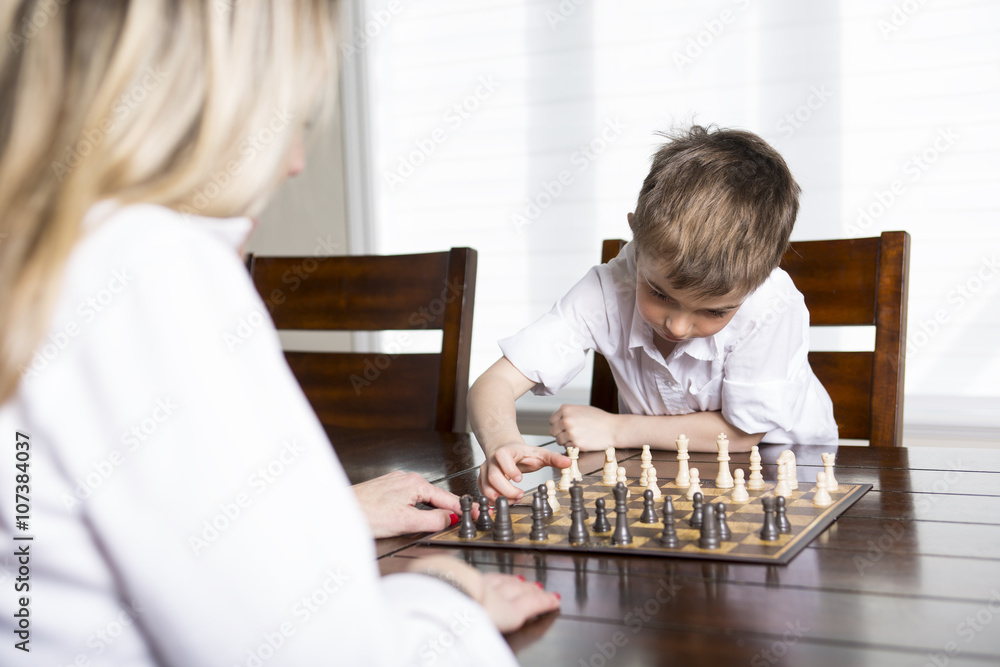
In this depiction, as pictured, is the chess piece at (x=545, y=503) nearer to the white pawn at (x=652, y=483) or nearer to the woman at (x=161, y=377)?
the white pawn at (x=652, y=483)

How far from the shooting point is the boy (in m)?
1.44

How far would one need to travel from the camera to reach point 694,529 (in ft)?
3.36

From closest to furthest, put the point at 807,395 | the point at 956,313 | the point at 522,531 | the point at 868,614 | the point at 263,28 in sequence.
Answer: the point at 263,28
the point at 868,614
the point at 522,531
the point at 807,395
the point at 956,313

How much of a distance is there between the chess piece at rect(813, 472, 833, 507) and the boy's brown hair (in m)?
0.40

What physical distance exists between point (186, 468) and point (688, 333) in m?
1.13

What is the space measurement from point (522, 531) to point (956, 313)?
1.96 metres

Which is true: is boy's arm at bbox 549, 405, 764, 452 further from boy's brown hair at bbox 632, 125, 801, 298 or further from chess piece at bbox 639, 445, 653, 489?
boy's brown hair at bbox 632, 125, 801, 298

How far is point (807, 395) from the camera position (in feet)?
5.33

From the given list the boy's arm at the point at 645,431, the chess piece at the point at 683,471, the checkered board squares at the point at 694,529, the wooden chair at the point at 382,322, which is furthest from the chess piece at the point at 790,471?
the wooden chair at the point at 382,322

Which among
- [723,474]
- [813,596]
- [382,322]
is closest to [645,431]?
[723,474]

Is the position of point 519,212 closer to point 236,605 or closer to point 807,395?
point 807,395

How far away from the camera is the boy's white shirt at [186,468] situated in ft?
1.72

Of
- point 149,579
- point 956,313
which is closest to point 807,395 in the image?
point 956,313

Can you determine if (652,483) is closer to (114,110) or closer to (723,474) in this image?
(723,474)
